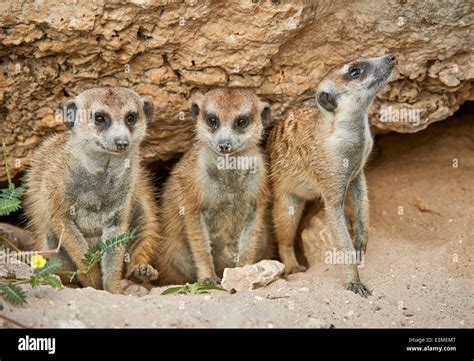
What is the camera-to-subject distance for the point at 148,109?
4.79 m

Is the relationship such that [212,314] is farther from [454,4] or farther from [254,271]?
[454,4]

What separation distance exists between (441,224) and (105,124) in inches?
91.2

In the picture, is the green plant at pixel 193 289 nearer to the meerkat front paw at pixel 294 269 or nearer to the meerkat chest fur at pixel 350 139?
the meerkat front paw at pixel 294 269

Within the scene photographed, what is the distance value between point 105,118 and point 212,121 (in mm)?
704

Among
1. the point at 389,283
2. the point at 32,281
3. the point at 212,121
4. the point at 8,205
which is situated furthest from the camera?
the point at 212,121

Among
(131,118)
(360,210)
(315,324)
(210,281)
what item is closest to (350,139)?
(360,210)

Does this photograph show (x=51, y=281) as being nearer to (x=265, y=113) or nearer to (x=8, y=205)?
(x=8, y=205)

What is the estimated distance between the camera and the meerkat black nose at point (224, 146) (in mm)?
4672

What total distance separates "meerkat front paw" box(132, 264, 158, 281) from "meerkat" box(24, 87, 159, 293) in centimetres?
17

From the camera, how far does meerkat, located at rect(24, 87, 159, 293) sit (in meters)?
4.55

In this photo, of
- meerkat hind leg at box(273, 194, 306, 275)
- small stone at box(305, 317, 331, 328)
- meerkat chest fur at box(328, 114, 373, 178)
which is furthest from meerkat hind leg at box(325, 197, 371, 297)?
small stone at box(305, 317, 331, 328)

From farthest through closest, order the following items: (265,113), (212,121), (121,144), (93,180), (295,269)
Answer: (295,269) → (265,113) → (212,121) → (93,180) → (121,144)

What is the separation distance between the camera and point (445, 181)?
5543 millimetres

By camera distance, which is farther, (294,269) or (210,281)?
(294,269)
